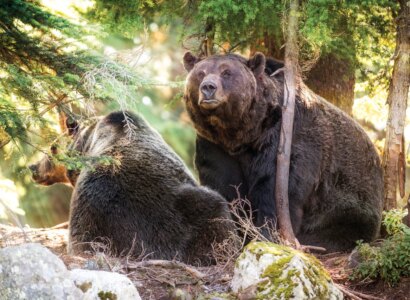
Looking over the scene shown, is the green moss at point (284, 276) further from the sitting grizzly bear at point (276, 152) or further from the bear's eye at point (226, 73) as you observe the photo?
the bear's eye at point (226, 73)

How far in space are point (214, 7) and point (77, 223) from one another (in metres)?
3.02

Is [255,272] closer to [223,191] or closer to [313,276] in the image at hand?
[313,276]

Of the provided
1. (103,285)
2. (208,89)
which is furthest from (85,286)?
(208,89)

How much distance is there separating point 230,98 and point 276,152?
0.90 metres

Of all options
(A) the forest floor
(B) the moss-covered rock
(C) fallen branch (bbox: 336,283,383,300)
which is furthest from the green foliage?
(B) the moss-covered rock

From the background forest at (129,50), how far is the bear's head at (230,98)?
0.46 metres

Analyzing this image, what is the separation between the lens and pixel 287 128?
26.2ft

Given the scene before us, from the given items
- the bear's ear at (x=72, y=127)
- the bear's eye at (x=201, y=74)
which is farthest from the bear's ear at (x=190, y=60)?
the bear's ear at (x=72, y=127)

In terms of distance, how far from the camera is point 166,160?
830 cm

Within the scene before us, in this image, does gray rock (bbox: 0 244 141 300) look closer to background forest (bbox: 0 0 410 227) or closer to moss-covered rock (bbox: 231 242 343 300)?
background forest (bbox: 0 0 410 227)

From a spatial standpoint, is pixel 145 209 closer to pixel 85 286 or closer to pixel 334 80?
pixel 85 286

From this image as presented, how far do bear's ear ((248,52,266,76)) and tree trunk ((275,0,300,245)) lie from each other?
0.93ft

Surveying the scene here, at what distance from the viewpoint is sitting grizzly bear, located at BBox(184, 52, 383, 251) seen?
798 cm

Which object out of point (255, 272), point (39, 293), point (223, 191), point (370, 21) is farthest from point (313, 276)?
point (370, 21)
